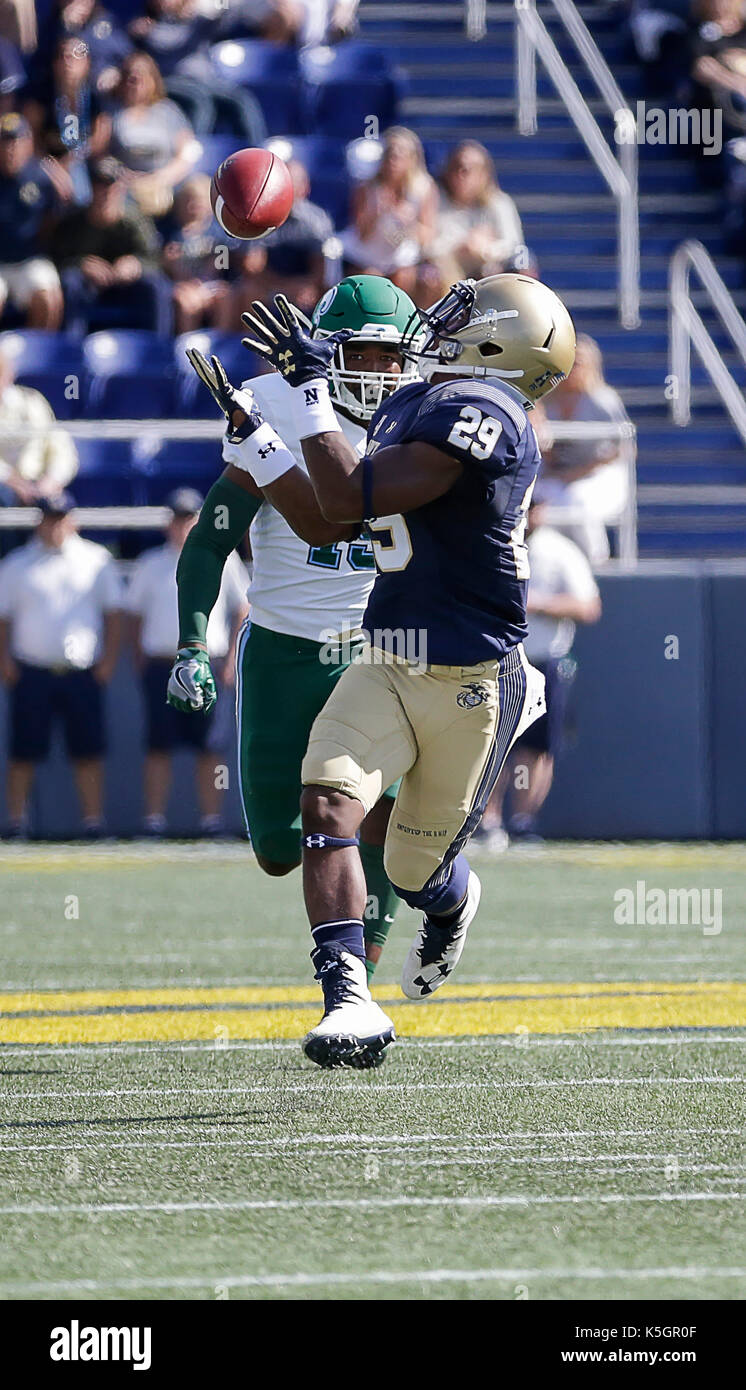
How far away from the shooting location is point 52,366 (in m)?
11.5

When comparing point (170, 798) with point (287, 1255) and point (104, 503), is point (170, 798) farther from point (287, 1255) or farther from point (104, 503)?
point (287, 1255)

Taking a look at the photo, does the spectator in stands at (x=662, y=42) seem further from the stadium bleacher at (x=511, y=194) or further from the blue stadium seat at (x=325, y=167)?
the blue stadium seat at (x=325, y=167)

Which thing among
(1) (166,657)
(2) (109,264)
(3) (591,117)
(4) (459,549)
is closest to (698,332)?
(3) (591,117)

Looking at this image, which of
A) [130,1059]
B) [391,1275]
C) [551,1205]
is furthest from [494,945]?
[391,1275]

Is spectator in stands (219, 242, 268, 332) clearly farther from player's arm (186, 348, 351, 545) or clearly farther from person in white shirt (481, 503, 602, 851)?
player's arm (186, 348, 351, 545)

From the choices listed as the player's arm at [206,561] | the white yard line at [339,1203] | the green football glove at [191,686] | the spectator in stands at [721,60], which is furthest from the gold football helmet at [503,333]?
the spectator in stands at [721,60]

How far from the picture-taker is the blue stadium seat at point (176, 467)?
11141mm

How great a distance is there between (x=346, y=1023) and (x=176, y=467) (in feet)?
23.7

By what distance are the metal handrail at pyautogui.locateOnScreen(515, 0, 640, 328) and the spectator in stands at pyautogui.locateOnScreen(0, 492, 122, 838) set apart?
4.07m

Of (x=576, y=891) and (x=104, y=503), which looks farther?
(x=104, y=503)

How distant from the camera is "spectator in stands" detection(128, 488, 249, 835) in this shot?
1075cm

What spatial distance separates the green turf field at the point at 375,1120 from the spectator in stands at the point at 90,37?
258 inches

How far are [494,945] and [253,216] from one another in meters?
2.75
